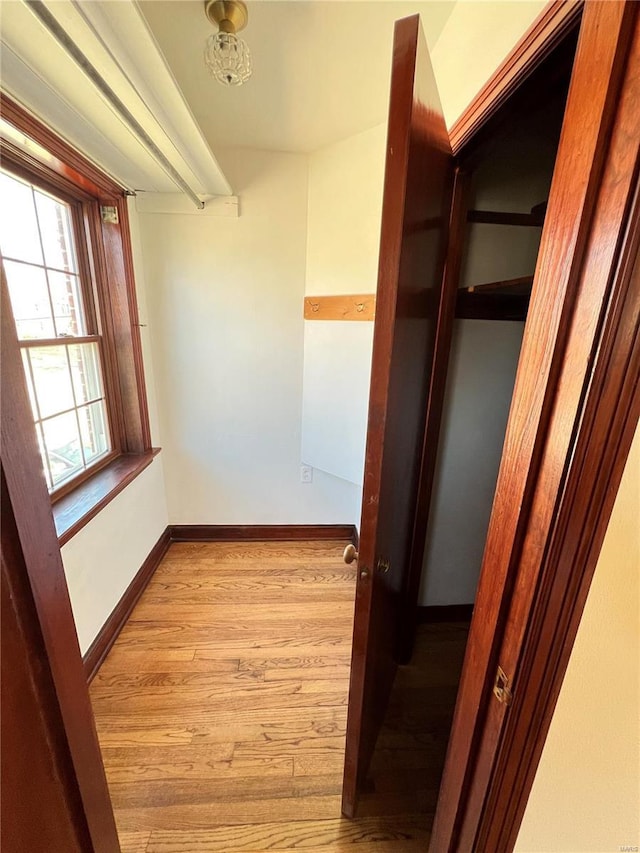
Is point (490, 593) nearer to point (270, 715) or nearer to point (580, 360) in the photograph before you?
point (580, 360)

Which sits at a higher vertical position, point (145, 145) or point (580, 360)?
point (145, 145)

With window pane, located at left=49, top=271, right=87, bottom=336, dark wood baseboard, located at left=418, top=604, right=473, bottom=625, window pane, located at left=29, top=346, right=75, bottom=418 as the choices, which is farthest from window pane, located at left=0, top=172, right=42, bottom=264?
dark wood baseboard, located at left=418, top=604, right=473, bottom=625

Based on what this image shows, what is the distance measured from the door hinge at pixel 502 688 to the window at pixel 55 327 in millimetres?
1708

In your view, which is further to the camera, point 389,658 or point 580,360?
point 389,658

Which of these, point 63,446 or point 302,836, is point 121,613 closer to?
point 63,446

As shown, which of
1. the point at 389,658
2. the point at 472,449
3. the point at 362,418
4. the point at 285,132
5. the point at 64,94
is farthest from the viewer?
the point at 362,418

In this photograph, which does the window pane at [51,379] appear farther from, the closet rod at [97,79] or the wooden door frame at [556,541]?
the wooden door frame at [556,541]

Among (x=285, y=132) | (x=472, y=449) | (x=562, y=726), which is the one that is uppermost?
(x=285, y=132)

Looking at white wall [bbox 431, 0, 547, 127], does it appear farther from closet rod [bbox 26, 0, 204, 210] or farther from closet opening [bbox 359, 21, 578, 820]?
closet rod [bbox 26, 0, 204, 210]

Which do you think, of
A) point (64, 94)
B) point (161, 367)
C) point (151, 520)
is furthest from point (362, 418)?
point (64, 94)

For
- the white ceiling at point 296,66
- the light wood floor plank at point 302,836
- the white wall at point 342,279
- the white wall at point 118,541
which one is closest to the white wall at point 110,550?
the white wall at point 118,541

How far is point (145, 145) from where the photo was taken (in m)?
1.41

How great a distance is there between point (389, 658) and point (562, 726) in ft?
2.73

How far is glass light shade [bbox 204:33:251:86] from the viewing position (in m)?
1.10
